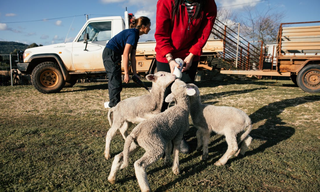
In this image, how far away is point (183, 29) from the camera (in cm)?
279

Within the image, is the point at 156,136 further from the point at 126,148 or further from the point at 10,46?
the point at 10,46

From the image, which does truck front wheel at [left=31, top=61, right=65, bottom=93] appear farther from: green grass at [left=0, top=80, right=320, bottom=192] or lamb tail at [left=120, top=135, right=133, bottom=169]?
lamb tail at [left=120, top=135, right=133, bottom=169]

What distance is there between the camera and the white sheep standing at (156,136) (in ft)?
6.73

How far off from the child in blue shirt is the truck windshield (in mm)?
4522

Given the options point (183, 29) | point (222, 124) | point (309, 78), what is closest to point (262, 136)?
point (222, 124)

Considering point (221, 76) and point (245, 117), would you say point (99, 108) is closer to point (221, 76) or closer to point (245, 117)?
point (245, 117)

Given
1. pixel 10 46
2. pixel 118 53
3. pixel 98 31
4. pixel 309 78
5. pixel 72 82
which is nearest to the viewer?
pixel 118 53

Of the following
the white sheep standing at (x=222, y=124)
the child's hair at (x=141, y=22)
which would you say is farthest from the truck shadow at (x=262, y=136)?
the child's hair at (x=141, y=22)

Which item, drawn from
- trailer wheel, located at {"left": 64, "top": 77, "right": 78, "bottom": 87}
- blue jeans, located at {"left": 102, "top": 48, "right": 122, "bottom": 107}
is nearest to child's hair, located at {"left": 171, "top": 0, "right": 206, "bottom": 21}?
blue jeans, located at {"left": 102, "top": 48, "right": 122, "bottom": 107}

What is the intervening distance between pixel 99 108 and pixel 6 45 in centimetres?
2865

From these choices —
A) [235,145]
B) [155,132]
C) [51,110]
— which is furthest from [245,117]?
[51,110]

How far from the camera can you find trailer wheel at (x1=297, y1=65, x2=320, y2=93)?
298 inches

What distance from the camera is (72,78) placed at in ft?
27.6

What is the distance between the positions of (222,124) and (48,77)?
707cm
